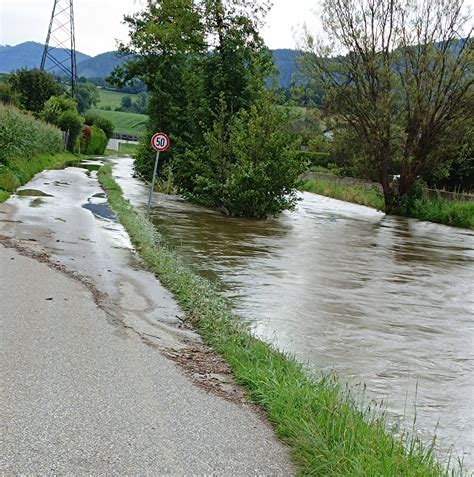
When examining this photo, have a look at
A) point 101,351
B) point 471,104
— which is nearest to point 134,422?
point 101,351

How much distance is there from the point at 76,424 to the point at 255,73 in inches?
1007

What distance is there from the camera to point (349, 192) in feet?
141

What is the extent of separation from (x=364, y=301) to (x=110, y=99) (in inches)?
7124

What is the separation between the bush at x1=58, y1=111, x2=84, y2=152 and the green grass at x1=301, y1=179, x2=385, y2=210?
1949 centimetres

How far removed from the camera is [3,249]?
10.8m

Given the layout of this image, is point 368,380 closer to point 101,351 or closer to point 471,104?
point 101,351

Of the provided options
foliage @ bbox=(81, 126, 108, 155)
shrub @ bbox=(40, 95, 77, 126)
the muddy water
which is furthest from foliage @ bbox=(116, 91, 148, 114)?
the muddy water

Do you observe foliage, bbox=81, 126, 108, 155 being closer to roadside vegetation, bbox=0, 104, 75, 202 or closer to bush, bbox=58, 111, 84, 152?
bush, bbox=58, 111, 84, 152

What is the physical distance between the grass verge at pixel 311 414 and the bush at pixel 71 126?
47.9 m

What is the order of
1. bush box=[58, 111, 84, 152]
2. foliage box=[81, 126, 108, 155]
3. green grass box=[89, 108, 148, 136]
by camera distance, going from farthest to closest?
green grass box=[89, 108, 148, 136] < foliage box=[81, 126, 108, 155] < bush box=[58, 111, 84, 152]

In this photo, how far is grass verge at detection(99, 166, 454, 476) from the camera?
13.2 feet

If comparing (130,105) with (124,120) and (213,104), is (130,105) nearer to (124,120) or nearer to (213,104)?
(124,120)

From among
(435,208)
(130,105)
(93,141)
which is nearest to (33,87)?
(93,141)

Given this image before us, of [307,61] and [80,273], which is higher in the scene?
[307,61]
